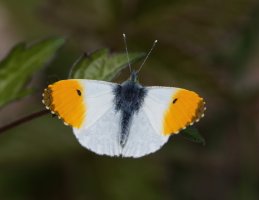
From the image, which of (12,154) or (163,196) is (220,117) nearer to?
(163,196)

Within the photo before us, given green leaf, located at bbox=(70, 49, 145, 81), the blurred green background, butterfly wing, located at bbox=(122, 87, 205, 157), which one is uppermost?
green leaf, located at bbox=(70, 49, 145, 81)

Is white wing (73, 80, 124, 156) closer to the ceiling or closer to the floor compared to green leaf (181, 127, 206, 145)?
closer to the ceiling

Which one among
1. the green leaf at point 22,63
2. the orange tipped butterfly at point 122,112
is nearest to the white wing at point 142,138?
the orange tipped butterfly at point 122,112

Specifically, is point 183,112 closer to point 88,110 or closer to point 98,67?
point 88,110

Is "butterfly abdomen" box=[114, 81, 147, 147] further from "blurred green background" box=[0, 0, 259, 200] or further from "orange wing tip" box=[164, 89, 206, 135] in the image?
"blurred green background" box=[0, 0, 259, 200]

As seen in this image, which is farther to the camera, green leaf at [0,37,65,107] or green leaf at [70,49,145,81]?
green leaf at [0,37,65,107]

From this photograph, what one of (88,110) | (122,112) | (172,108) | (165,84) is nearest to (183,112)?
(172,108)

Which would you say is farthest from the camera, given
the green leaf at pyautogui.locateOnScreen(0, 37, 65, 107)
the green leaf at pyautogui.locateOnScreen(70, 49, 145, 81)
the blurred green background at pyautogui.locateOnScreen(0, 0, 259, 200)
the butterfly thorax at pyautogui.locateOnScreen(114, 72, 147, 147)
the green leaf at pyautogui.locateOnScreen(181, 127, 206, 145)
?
the blurred green background at pyautogui.locateOnScreen(0, 0, 259, 200)

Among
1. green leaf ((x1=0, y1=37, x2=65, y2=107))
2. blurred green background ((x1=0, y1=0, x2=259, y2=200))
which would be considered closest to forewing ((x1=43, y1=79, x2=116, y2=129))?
green leaf ((x1=0, y1=37, x2=65, y2=107))

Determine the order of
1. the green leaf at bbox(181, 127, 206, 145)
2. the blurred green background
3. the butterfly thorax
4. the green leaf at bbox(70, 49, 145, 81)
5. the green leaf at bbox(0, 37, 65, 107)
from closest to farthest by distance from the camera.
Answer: the green leaf at bbox(181, 127, 206, 145) < the butterfly thorax < the green leaf at bbox(70, 49, 145, 81) < the green leaf at bbox(0, 37, 65, 107) < the blurred green background
